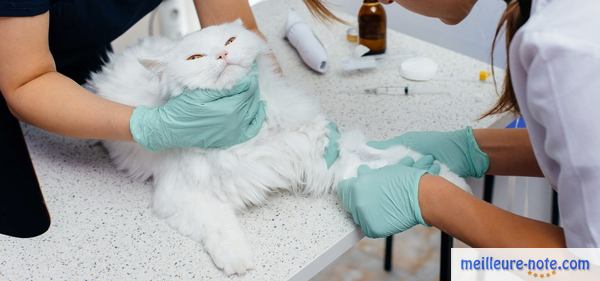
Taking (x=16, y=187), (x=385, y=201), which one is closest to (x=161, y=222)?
(x=16, y=187)

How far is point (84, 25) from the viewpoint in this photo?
1.05 m

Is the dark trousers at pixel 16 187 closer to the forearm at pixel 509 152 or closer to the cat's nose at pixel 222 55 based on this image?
the cat's nose at pixel 222 55

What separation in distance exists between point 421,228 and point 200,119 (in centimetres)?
127

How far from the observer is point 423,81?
125cm

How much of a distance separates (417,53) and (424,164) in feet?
1.57

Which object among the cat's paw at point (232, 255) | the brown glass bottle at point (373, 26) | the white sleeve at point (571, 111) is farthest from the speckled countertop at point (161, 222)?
the white sleeve at point (571, 111)

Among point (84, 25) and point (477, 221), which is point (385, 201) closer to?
point (477, 221)

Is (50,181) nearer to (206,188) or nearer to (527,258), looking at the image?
(206,188)

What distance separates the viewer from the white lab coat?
0.62m

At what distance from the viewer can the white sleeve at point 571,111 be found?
0.61 meters

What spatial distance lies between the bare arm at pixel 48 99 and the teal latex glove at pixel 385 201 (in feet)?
1.21

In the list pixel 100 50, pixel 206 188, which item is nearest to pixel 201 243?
pixel 206 188

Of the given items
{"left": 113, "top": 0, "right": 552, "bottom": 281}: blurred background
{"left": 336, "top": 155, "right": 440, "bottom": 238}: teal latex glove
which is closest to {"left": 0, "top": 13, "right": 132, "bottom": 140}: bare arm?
{"left": 336, "top": 155, "right": 440, "bottom": 238}: teal latex glove

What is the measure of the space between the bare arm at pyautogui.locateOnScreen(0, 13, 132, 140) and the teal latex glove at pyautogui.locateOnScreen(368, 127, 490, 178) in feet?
Result: 1.41
